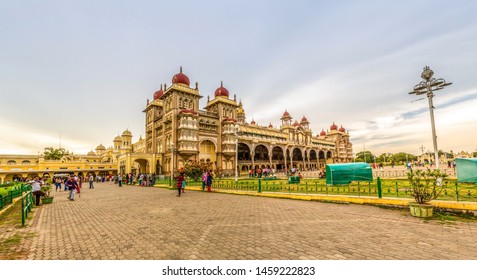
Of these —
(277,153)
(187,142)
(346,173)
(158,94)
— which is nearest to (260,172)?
(187,142)

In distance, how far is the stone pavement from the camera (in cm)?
443

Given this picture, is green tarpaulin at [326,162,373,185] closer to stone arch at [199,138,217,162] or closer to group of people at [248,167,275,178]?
group of people at [248,167,275,178]

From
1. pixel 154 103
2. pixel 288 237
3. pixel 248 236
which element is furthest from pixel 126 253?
pixel 154 103

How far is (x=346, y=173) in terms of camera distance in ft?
49.3

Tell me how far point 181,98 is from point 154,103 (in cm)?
973

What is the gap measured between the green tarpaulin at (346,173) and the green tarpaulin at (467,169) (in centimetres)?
476

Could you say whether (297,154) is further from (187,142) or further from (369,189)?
(369,189)

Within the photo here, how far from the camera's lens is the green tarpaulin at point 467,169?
12.4m

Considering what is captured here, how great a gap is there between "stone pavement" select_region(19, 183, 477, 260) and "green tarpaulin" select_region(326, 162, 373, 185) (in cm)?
675

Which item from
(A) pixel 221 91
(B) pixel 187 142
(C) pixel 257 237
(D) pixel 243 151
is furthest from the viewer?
(D) pixel 243 151

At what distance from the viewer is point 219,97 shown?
4453 centimetres

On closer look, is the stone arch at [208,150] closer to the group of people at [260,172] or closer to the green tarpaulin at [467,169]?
the group of people at [260,172]

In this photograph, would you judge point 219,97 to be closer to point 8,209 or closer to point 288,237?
point 8,209

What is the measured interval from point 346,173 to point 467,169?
6.55 m
